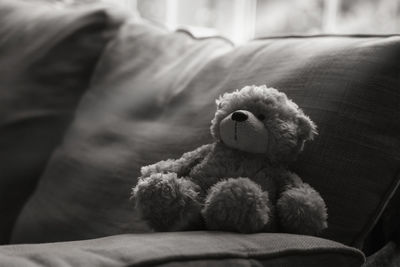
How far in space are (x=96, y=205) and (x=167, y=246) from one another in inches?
17.3

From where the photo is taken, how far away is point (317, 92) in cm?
80

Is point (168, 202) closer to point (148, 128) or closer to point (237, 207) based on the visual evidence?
point (237, 207)

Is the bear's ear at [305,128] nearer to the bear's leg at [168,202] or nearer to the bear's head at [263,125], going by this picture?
the bear's head at [263,125]

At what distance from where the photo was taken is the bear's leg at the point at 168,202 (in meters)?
0.69

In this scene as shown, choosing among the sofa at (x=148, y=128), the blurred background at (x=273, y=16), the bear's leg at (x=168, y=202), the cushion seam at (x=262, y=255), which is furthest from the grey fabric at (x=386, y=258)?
the blurred background at (x=273, y=16)

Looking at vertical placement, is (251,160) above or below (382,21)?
above

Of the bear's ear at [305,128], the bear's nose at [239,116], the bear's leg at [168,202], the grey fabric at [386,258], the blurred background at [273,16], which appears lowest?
the blurred background at [273,16]

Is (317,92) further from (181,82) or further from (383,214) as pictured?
(181,82)

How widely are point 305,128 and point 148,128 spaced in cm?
39

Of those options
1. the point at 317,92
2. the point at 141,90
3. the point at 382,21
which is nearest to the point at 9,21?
the point at 141,90

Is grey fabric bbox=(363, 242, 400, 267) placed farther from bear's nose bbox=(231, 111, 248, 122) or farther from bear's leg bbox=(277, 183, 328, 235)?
bear's nose bbox=(231, 111, 248, 122)

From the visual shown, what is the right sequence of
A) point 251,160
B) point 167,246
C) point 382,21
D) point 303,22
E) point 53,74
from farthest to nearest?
point 303,22 < point 382,21 < point 53,74 < point 251,160 < point 167,246

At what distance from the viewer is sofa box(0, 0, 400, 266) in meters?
0.63

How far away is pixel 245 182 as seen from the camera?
0.67 m
